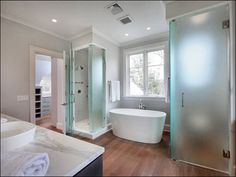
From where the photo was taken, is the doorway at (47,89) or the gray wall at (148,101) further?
the gray wall at (148,101)

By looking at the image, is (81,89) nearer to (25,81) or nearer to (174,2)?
(25,81)

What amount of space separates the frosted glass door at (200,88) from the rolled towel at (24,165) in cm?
194

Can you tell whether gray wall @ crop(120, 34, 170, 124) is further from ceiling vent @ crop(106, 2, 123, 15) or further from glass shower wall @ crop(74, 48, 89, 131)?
ceiling vent @ crop(106, 2, 123, 15)

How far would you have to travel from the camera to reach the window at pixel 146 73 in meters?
3.56

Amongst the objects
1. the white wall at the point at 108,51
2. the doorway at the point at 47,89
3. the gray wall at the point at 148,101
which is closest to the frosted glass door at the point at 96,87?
the white wall at the point at 108,51

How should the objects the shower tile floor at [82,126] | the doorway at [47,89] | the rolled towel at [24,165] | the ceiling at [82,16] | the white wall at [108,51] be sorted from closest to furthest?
1. the rolled towel at [24,165]
2. the ceiling at [82,16]
3. the doorway at [47,89]
4. the white wall at [108,51]
5. the shower tile floor at [82,126]

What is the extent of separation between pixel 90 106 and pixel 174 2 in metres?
2.68

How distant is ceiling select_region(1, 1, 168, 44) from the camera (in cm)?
204

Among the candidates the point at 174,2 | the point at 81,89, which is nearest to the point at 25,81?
the point at 81,89

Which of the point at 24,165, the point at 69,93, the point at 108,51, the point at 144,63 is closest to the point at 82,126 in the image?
the point at 69,93

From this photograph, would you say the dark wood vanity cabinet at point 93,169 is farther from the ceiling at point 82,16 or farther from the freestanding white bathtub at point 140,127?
the ceiling at point 82,16

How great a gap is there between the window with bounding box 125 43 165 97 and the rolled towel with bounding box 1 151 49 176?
3.38 m

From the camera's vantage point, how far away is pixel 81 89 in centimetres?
438

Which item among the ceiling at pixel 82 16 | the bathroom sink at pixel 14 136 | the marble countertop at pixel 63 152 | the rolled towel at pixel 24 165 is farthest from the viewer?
the ceiling at pixel 82 16
